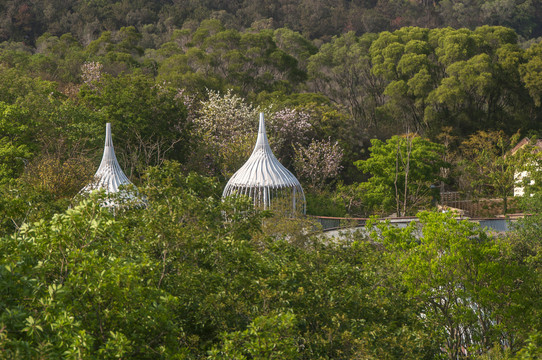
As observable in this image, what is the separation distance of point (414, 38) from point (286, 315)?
136 feet

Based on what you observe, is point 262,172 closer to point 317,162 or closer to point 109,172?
point 109,172

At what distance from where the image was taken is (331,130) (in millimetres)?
35875

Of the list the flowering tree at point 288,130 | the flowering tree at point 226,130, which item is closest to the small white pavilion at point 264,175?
the flowering tree at point 226,130

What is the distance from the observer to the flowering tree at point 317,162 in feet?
107

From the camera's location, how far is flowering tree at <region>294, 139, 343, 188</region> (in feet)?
107

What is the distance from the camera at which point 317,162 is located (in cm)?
3319

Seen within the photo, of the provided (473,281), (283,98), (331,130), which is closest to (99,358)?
(473,281)

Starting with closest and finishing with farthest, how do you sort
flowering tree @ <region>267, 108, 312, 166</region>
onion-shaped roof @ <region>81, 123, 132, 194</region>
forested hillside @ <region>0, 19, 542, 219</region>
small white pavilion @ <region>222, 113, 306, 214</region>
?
onion-shaped roof @ <region>81, 123, 132, 194</region>
small white pavilion @ <region>222, 113, 306, 214</region>
forested hillside @ <region>0, 19, 542, 219</region>
flowering tree @ <region>267, 108, 312, 166</region>

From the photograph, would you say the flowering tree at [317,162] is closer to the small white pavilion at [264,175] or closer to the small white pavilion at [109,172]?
the small white pavilion at [264,175]

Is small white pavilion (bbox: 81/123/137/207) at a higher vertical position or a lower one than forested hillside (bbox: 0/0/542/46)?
lower

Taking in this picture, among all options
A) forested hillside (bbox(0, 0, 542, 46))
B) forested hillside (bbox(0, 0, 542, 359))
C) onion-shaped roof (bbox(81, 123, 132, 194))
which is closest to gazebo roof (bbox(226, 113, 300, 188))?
forested hillside (bbox(0, 0, 542, 359))

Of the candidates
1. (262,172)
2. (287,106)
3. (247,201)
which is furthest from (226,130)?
(247,201)

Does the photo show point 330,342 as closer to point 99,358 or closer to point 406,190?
point 99,358

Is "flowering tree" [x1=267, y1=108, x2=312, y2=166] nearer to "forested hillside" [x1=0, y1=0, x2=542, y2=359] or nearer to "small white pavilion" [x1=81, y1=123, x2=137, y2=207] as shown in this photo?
"forested hillside" [x1=0, y1=0, x2=542, y2=359]
